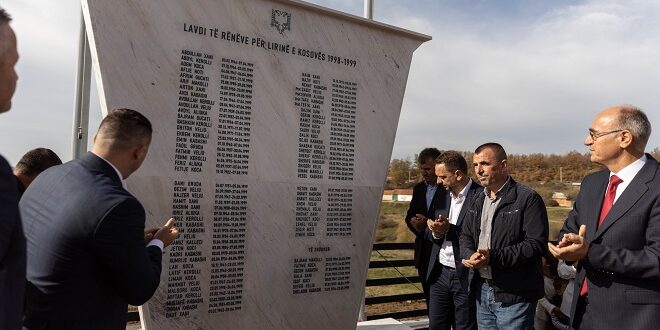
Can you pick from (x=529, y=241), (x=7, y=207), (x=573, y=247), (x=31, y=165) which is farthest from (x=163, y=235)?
(x=529, y=241)

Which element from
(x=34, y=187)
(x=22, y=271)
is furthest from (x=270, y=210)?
(x=22, y=271)

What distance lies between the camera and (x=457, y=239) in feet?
13.7

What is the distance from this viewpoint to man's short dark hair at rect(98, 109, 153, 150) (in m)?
2.25

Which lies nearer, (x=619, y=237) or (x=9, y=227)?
(x=9, y=227)

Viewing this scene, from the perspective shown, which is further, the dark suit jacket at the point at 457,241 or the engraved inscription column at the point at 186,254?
the dark suit jacket at the point at 457,241

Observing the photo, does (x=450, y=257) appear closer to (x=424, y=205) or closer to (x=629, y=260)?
(x=424, y=205)

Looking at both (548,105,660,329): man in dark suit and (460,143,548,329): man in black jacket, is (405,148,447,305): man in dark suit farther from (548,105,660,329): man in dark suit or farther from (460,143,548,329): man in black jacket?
(548,105,660,329): man in dark suit

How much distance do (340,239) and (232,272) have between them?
1027 mm

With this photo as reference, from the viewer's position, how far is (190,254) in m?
3.36

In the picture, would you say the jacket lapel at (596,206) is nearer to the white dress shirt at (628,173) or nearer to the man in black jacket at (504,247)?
the white dress shirt at (628,173)

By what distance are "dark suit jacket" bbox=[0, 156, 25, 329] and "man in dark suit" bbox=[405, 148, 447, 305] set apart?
3.59 meters

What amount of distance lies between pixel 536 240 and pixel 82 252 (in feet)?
9.31

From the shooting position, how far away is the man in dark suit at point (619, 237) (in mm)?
2471

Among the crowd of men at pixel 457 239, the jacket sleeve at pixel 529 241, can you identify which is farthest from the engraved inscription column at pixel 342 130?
the jacket sleeve at pixel 529 241
